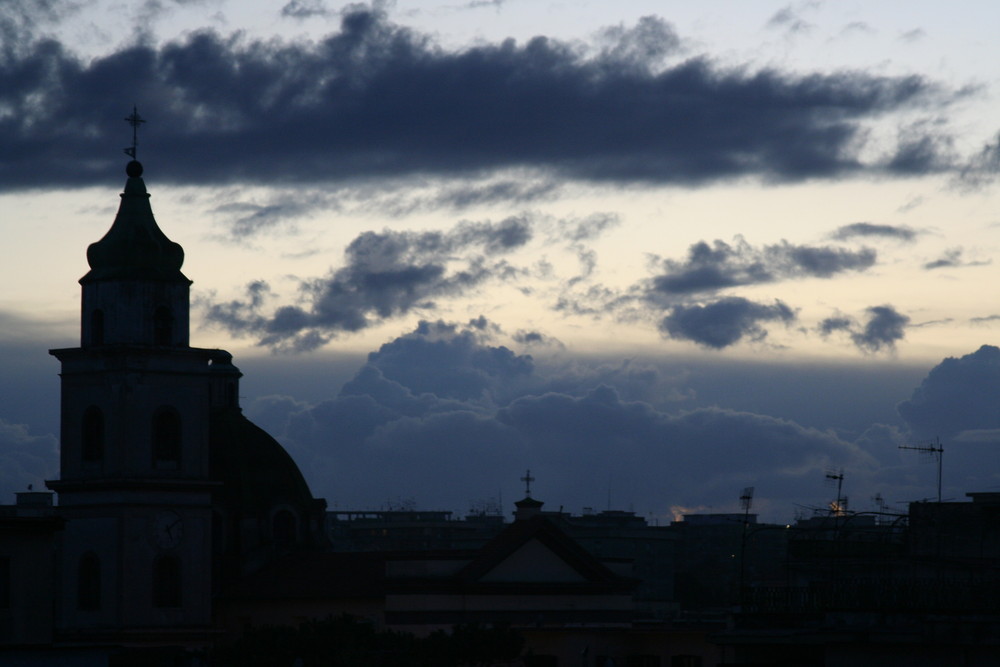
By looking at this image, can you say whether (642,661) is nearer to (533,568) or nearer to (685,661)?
(685,661)

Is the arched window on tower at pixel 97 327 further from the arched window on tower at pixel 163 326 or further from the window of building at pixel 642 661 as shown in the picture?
the window of building at pixel 642 661

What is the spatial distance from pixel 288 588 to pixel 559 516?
9974 cm

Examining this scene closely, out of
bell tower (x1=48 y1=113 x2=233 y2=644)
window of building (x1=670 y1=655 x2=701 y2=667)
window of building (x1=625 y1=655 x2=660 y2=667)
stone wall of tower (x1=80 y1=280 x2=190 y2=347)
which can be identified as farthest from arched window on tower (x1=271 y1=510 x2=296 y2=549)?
window of building (x1=670 y1=655 x2=701 y2=667)

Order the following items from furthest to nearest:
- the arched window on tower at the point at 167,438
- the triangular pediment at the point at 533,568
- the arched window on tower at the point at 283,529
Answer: the arched window on tower at the point at 283,529 < the triangular pediment at the point at 533,568 < the arched window on tower at the point at 167,438

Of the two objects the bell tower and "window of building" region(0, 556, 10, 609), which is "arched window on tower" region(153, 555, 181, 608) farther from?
"window of building" region(0, 556, 10, 609)

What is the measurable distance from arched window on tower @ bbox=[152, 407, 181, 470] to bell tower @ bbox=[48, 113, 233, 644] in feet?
0.13

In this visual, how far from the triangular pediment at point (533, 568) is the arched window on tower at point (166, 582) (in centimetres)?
1233

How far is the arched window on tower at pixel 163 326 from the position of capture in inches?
3076

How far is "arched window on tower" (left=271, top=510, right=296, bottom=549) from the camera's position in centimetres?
8850

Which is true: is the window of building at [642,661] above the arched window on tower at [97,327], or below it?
below

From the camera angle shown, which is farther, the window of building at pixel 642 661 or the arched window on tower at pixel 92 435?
the arched window on tower at pixel 92 435

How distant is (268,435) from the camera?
90.1 meters

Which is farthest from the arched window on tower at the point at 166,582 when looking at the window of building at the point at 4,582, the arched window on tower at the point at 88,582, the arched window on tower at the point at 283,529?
the window of building at the point at 4,582

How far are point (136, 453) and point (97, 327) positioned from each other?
17.8ft
